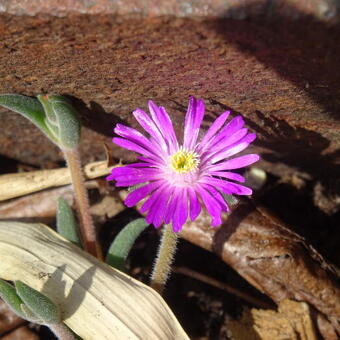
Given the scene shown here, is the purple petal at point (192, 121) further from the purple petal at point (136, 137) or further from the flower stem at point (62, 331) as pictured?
the flower stem at point (62, 331)

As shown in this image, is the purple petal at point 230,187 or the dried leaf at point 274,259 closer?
the purple petal at point 230,187

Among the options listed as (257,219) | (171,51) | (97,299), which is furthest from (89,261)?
(171,51)

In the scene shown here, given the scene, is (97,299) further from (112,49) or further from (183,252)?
(112,49)

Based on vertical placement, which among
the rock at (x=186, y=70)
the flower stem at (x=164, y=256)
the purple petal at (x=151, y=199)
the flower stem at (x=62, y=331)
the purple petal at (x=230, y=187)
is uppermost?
the rock at (x=186, y=70)

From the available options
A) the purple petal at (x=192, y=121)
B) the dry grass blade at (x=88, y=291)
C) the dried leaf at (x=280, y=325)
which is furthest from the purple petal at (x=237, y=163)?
the dried leaf at (x=280, y=325)

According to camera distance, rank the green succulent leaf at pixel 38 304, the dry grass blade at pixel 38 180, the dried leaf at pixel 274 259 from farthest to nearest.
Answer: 1. the dry grass blade at pixel 38 180
2. the dried leaf at pixel 274 259
3. the green succulent leaf at pixel 38 304

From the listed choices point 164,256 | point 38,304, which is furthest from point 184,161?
point 38,304

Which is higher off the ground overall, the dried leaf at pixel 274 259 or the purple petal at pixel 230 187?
the purple petal at pixel 230 187

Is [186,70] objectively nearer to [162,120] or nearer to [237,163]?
[162,120]
